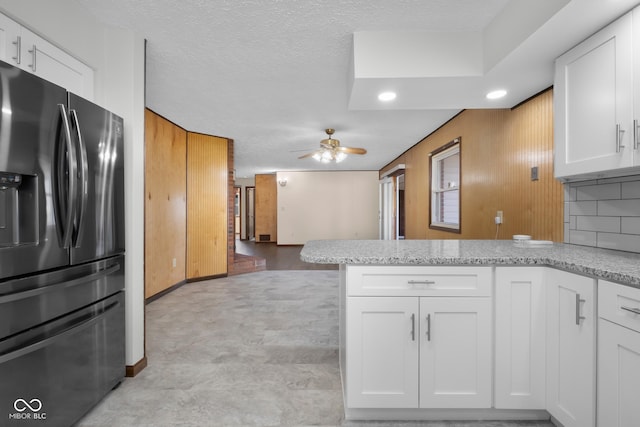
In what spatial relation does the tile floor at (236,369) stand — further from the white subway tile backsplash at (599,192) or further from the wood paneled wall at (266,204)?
→ the wood paneled wall at (266,204)

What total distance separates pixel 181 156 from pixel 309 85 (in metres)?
2.47

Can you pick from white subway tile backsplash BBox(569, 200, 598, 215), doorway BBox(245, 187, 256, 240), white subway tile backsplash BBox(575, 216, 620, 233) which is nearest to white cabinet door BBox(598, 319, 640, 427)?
white subway tile backsplash BBox(575, 216, 620, 233)

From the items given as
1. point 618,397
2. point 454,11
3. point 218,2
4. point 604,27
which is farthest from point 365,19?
point 618,397

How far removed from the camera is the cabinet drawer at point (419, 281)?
148 centimetres

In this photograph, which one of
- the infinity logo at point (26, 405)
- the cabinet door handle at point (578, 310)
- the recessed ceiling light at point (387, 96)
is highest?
the recessed ceiling light at point (387, 96)

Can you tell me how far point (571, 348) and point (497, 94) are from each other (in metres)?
1.83

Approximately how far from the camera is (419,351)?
4.87ft

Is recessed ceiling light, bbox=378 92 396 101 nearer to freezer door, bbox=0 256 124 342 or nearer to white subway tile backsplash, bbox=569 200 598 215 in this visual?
white subway tile backsplash, bbox=569 200 598 215

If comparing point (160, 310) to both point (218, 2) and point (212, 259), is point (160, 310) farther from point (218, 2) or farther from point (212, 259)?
point (218, 2)

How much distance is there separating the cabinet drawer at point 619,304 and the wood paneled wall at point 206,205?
4.55 m

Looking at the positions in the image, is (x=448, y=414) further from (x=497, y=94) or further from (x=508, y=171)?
(x=497, y=94)

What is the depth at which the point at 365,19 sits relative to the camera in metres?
1.87

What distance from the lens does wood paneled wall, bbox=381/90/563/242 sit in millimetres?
2193

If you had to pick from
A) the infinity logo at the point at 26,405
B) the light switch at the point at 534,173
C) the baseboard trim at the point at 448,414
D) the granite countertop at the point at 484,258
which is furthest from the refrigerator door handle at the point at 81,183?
the light switch at the point at 534,173
